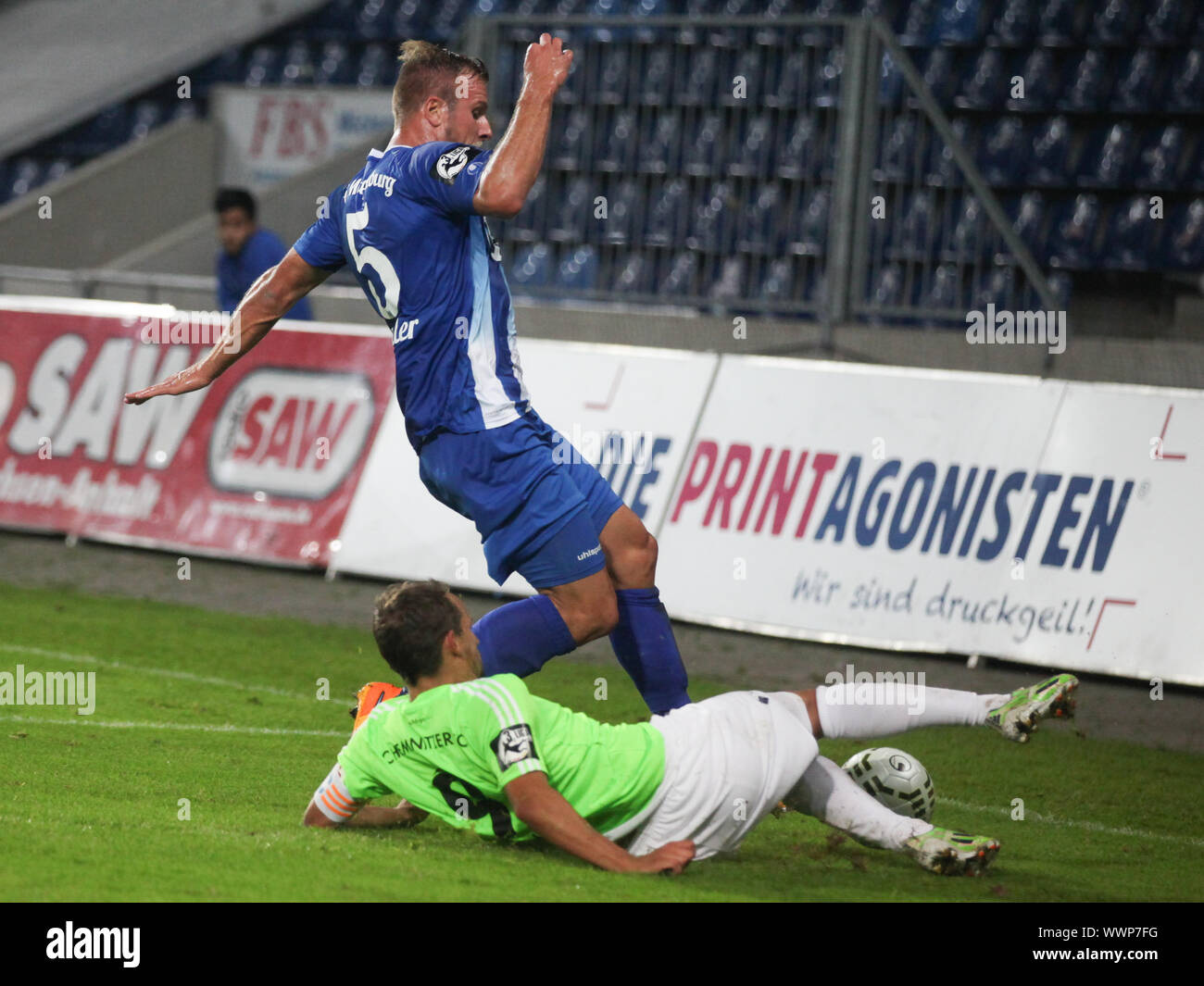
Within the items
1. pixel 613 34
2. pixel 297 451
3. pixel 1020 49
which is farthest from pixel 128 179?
pixel 1020 49

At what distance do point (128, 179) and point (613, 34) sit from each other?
7027 millimetres

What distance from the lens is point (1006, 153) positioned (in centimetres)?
1384

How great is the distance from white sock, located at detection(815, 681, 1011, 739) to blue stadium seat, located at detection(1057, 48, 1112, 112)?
9.62 m

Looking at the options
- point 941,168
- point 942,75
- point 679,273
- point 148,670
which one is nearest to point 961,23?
point 942,75

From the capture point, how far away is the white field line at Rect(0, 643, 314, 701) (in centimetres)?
811

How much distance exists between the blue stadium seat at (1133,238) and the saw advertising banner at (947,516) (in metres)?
4.06

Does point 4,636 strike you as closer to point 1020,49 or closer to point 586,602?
point 586,602

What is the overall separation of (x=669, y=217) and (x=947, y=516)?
179 inches

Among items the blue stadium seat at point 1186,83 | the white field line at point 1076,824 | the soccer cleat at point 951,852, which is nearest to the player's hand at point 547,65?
the soccer cleat at point 951,852

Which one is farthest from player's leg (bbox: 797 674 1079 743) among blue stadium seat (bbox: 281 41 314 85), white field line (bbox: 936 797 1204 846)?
blue stadium seat (bbox: 281 41 314 85)

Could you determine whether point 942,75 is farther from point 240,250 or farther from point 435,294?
point 435,294

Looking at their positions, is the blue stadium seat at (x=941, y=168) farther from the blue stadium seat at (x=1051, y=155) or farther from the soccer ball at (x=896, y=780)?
the soccer ball at (x=896, y=780)

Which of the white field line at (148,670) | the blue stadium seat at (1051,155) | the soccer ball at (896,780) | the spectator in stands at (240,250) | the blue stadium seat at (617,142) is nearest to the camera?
the soccer ball at (896,780)

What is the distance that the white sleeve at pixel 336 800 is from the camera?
16.7 ft
